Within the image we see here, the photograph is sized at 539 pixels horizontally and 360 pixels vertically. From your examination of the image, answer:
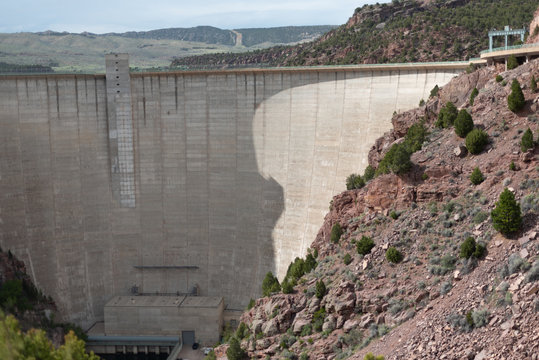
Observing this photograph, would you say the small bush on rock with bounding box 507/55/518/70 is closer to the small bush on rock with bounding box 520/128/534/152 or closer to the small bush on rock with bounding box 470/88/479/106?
the small bush on rock with bounding box 470/88/479/106

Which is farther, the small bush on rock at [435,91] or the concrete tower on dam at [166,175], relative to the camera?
the concrete tower on dam at [166,175]

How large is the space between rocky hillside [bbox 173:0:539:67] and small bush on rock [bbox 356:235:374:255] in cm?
3587

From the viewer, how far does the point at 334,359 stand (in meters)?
26.1

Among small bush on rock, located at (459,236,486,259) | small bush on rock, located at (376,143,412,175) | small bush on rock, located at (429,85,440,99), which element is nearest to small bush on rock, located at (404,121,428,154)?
small bush on rock, located at (376,143,412,175)

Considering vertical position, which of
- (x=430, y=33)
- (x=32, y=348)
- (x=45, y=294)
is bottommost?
(x=45, y=294)

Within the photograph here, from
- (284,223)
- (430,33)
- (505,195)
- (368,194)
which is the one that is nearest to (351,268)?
(368,194)

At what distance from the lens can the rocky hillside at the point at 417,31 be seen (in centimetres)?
6248

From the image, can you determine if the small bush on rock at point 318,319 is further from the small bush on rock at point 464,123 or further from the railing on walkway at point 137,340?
the railing on walkway at point 137,340

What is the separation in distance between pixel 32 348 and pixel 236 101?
27.4 metres

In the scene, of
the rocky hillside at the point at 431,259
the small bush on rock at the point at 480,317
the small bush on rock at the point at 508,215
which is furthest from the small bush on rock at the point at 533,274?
the small bush on rock at the point at 508,215

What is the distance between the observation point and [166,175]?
46438 millimetres

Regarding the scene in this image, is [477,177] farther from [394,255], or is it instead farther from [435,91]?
[435,91]

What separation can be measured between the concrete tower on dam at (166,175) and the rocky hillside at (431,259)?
806 cm

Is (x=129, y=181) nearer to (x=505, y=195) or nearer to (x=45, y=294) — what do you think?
(x=45, y=294)
